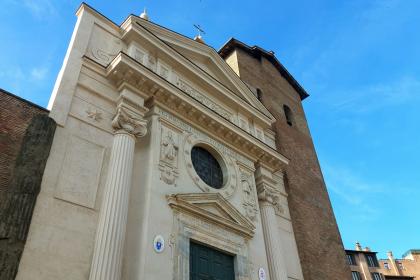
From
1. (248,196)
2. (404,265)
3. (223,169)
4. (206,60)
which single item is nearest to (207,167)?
(223,169)

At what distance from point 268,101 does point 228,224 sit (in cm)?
929

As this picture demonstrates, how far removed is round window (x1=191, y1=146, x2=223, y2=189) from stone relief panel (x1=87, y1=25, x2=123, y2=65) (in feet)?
11.0

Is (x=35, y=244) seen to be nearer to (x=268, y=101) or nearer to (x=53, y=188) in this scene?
(x=53, y=188)

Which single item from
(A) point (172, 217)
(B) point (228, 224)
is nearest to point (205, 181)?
(B) point (228, 224)

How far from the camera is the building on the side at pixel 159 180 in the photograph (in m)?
7.14

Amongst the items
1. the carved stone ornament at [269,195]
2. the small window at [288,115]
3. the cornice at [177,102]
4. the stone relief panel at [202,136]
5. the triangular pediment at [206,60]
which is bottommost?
the carved stone ornament at [269,195]

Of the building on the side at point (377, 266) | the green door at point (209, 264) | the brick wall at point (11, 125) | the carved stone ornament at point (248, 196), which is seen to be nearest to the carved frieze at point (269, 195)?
the carved stone ornament at point (248, 196)

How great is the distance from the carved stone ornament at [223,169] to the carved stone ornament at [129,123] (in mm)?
1493

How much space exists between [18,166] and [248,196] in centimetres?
642

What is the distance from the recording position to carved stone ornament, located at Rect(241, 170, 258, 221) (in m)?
11.0

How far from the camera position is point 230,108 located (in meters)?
13.4

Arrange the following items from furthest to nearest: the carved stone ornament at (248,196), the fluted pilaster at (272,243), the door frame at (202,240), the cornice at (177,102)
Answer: the carved stone ornament at (248,196) → the fluted pilaster at (272,243) → the cornice at (177,102) → the door frame at (202,240)

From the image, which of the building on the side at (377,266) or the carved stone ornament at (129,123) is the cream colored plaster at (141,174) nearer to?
A: the carved stone ornament at (129,123)

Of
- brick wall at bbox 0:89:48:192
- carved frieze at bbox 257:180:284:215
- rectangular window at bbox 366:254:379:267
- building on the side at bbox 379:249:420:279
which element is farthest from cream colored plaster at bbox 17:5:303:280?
building on the side at bbox 379:249:420:279
